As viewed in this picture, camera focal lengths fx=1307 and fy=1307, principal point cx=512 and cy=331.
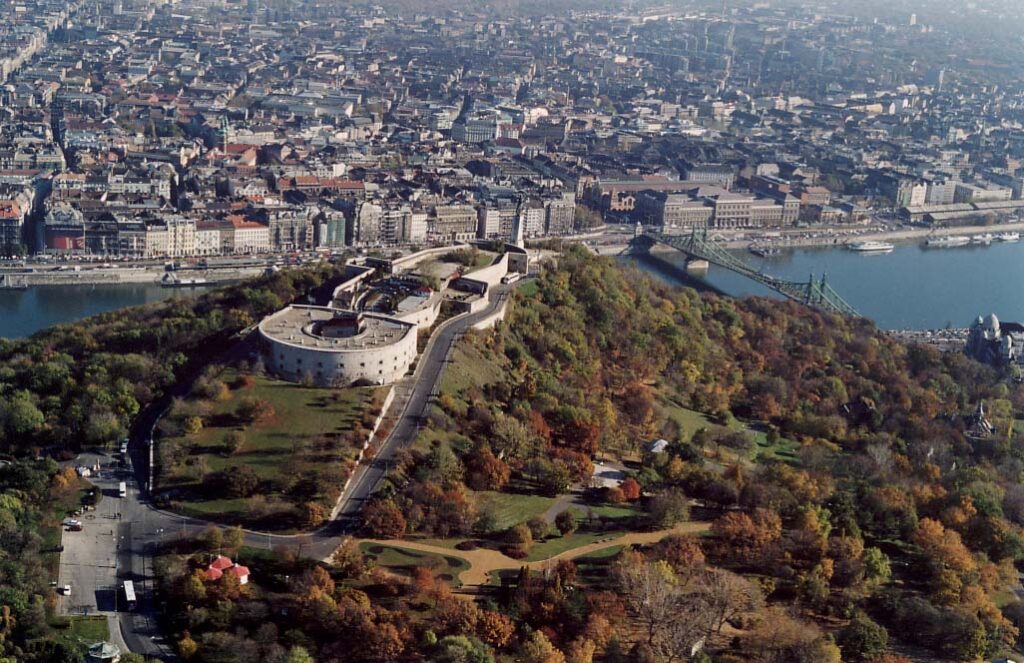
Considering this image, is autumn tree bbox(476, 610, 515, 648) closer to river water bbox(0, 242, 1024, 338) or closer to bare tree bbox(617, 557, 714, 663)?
bare tree bbox(617, 557, 714, 663)

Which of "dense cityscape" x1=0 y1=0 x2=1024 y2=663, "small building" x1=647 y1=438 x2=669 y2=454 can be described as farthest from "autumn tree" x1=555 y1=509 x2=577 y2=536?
"small building" x1=647 y1=438 x2=669 y2=454

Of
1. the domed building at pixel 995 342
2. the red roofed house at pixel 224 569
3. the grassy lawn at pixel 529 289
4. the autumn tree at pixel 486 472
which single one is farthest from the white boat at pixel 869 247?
the red roofed house at pixel 224 569

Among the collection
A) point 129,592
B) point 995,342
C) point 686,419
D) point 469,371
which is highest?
point 469,371

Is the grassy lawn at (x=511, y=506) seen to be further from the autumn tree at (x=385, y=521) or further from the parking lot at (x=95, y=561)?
the parking lot at (x=95, y=561)

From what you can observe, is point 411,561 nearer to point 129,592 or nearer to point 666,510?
point 129,592

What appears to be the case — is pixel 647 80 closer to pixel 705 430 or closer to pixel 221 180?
pixel 221 180

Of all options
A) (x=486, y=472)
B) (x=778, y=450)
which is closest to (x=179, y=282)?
(x=778, y=450)
